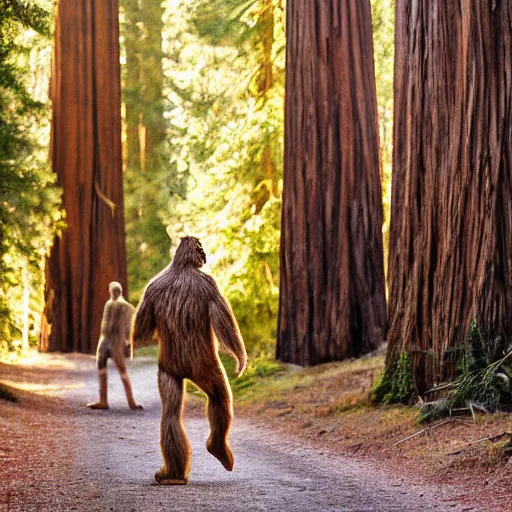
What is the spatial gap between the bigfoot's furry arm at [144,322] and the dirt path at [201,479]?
1096 millimetres

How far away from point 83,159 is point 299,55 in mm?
7005

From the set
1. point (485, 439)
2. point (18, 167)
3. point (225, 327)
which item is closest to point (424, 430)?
point (485, 439)

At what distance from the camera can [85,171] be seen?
2150 centimetres

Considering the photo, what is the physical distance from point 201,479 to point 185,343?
117 cm

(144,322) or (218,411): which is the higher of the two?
(144,322)

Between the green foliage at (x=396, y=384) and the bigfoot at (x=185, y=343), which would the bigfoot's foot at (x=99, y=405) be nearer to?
the green foliage at (x=396, y=384)

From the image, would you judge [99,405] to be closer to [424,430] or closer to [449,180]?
[424,430]

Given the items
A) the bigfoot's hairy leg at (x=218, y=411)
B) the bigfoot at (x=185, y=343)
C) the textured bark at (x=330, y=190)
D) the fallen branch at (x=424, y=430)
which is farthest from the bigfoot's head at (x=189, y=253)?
the textured bark at (x=330, y=190)

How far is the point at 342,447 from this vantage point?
10.5 m

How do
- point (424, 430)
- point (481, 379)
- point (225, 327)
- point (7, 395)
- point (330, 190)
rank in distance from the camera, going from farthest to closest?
point (330, 190) → point (7, 395) → point (481, 379) → point (424, 430) → point (225, 327)

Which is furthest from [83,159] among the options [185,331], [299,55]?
[185,331]

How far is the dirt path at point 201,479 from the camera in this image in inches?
281

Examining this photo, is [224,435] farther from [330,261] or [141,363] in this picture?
[141,363]

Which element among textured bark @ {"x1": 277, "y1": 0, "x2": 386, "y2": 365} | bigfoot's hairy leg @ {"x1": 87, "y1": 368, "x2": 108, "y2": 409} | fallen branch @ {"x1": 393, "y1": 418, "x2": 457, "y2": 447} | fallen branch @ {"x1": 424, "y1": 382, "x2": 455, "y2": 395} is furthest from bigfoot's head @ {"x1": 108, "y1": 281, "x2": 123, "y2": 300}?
fallen branch @ {"x1": 393, "y1": 418, "x2": 457, "y2": 447}
